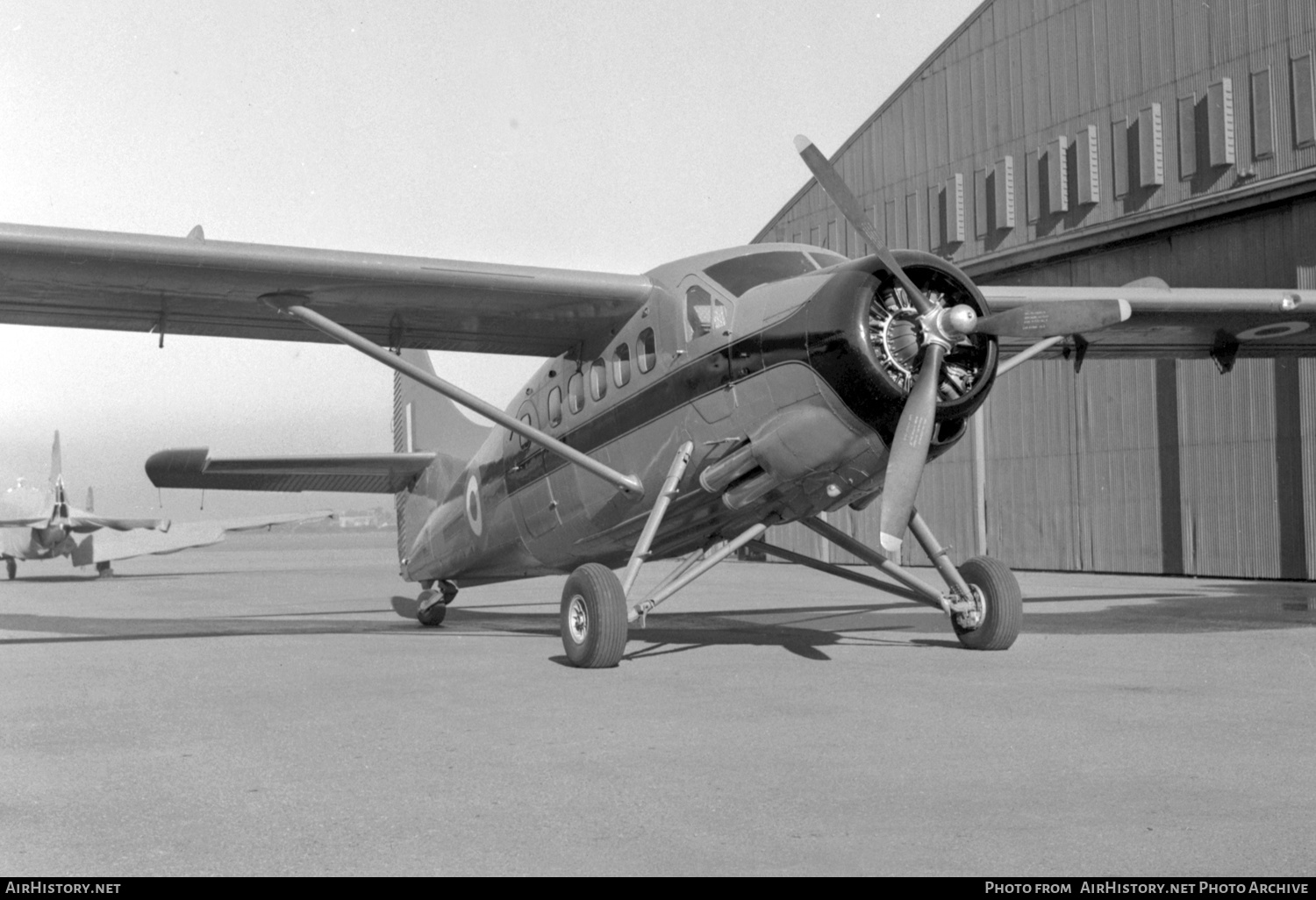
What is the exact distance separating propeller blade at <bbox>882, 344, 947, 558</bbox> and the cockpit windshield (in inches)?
68.0

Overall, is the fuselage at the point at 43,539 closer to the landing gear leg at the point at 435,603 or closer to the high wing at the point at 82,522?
the high wing at the point at 82,522

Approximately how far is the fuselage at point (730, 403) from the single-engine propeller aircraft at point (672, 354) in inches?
0.8

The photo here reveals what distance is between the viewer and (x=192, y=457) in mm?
13609

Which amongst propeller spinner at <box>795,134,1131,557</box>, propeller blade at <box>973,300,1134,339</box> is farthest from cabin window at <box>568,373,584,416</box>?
propeller blade at <box>973,300,1134,339</box>

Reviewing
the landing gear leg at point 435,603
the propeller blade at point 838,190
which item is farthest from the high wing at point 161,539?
the propeller blade at point 838,190

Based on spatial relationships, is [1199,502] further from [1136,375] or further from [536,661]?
[536,661]

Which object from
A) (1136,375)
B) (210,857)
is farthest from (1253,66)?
(210,857)

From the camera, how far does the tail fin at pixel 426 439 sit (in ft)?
50.5

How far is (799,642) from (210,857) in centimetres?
778

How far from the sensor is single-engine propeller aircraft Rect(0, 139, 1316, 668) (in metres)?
8.30

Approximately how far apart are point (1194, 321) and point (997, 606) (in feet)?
16.2

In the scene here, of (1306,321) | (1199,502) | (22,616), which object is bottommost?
(22,616)

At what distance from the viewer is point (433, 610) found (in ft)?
48.2

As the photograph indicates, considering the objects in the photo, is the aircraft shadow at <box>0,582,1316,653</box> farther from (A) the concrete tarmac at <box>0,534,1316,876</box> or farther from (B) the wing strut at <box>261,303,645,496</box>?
(B) the wing strut at <box>261,303,645,496</box>
